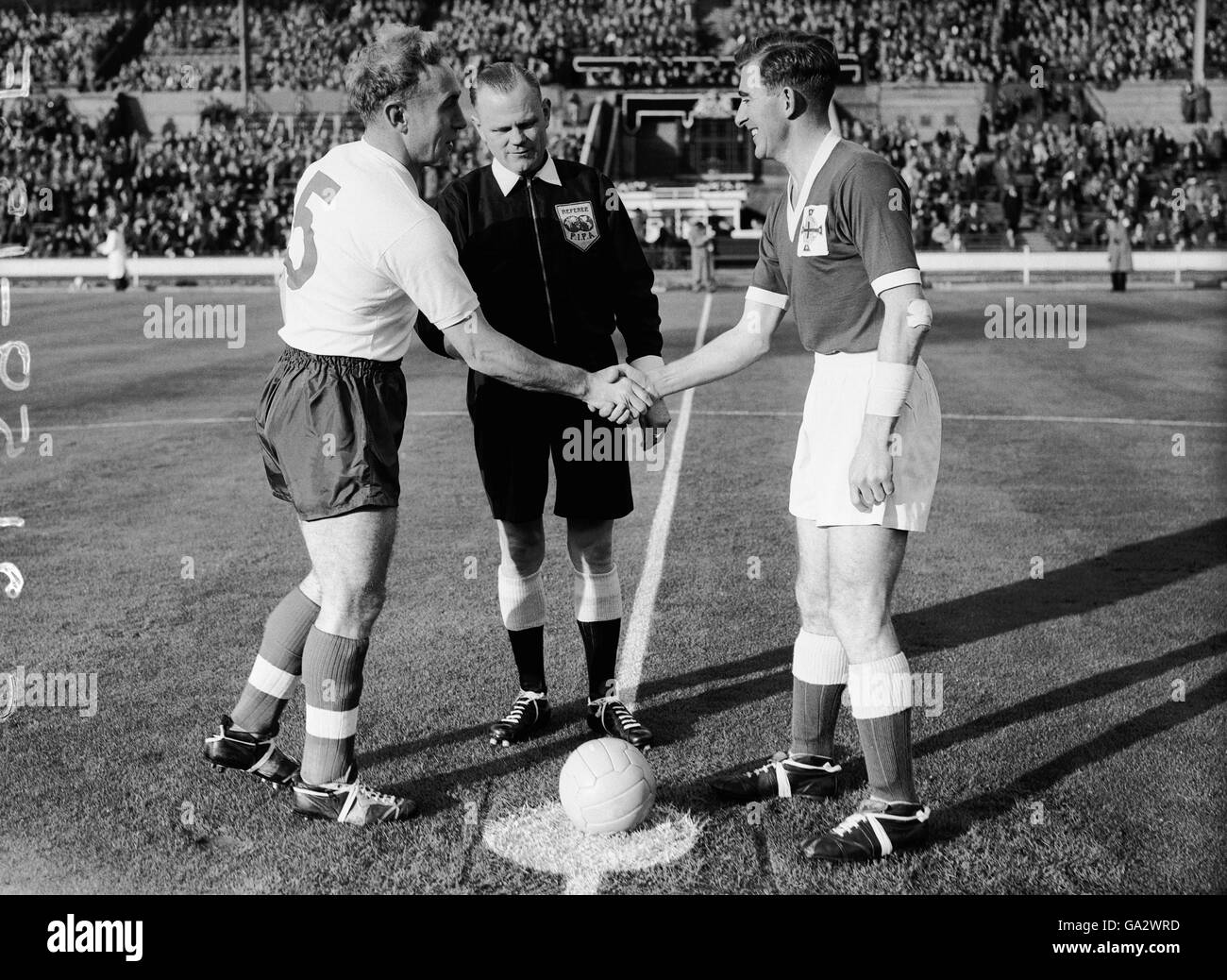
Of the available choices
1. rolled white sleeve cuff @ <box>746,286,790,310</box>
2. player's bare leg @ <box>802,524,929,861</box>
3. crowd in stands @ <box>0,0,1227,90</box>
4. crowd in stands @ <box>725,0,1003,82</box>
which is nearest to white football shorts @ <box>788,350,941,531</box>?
player's bare leg @ <box>802,524,929,861</box>

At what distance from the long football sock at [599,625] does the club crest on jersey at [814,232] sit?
1.85m

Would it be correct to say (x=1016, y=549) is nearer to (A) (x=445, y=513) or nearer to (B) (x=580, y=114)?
(A) (x=445, y=513)

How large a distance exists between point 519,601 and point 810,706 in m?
1.39

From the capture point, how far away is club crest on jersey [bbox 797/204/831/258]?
406cm

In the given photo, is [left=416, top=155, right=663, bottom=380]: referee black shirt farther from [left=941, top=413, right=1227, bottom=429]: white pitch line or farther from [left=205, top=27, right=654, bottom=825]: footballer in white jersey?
[left=941, top=413, right=1227, bottom=429]: white pitch line

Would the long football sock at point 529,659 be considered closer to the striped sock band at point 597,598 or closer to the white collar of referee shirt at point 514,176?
the striped sock band at point 597,598

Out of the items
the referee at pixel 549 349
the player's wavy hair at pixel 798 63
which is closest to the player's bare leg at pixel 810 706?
the referee at pixel 549 349

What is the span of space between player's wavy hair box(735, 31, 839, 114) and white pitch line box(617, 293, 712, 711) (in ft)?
8.75

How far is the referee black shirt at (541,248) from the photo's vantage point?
5.22m

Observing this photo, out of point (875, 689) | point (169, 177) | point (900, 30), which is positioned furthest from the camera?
point (900, 30)

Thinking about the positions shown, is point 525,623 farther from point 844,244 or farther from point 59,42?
point 59,42

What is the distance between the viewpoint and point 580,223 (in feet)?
17.3

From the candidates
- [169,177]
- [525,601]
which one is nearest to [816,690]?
[525,601]
